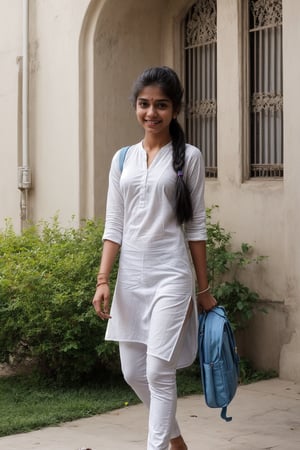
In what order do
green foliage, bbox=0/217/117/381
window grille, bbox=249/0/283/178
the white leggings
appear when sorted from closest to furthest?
the white leggings < green foliage, bbox=0/217/117/381 < window grille, bbox=249/0/283/178

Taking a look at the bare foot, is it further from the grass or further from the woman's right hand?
the grass

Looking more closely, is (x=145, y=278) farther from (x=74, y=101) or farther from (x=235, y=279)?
(x=74, y=101)

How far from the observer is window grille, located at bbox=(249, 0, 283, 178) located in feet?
27.0

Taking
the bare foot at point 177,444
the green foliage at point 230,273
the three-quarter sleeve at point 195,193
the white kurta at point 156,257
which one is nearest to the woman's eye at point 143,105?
the white kurta at point 156,257

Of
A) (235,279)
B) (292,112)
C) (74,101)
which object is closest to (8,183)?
(74,101)

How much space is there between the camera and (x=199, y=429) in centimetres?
629

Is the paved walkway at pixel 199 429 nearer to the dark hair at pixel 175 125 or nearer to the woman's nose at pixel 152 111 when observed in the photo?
the dark hair at pixel 175 125

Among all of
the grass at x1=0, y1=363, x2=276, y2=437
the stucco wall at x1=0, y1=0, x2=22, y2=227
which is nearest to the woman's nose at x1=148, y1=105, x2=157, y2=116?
the grass at x1=0, y1=363, x2=276, y2=437

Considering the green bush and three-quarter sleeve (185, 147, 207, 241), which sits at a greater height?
three-quarter sleeve (185, 147, 207, 241)

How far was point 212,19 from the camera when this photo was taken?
8938 mm

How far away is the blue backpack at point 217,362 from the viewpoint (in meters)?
5.03

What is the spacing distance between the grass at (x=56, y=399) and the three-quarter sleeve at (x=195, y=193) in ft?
6.60

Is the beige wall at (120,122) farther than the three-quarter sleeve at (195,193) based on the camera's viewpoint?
Yes

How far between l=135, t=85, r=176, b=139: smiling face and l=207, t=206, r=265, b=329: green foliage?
2.94 metres
